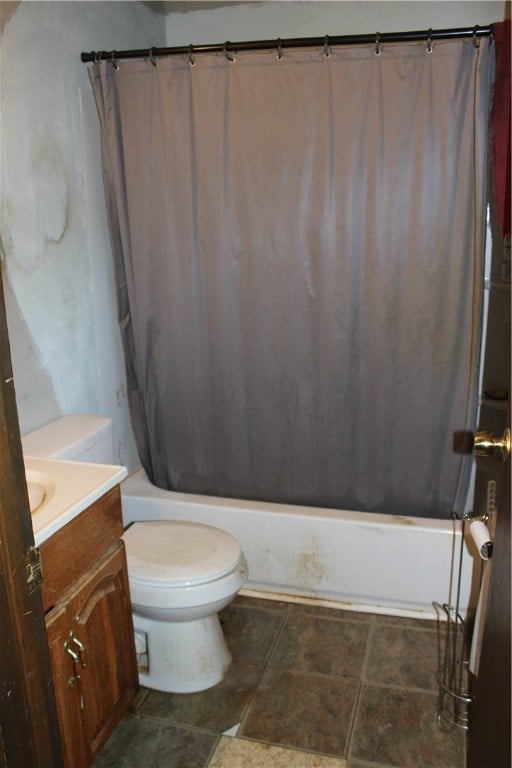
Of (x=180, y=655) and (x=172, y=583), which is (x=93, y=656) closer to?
(x=172, y=583)

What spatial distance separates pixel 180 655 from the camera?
191cm

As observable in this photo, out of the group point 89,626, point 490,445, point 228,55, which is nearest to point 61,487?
point 89,626

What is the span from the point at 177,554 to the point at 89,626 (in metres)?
0.42

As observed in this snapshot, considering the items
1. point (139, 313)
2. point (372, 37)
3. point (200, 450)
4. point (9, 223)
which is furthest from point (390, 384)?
point (9, 223)

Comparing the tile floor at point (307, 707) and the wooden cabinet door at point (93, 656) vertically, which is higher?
the wooden cabinet door at point (93, 656)

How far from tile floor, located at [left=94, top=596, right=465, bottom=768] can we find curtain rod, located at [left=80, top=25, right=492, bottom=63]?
195 cm

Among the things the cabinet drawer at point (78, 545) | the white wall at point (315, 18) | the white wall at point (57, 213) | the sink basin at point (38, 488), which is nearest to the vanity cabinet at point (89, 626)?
the cabinet drawer at point (78, 545)

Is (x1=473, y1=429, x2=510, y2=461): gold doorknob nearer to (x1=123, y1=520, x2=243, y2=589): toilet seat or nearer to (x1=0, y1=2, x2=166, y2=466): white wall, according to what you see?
(x1=123, y1=520, x2=243, y2=589): toilet seat

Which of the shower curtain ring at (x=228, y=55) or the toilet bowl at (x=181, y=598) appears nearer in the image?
the toilet bowl at (x=181, y=598)

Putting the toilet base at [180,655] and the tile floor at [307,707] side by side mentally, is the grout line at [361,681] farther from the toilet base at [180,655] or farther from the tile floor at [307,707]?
the toilet base at [180,655]

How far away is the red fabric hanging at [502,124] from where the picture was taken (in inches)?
73.5

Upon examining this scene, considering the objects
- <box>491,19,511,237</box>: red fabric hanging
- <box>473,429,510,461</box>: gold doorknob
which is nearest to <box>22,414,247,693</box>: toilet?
<box>473,429,510,461</box>: gold doorknob

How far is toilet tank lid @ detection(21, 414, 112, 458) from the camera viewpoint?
1.83 m

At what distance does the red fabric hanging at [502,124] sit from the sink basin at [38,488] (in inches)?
62.6
